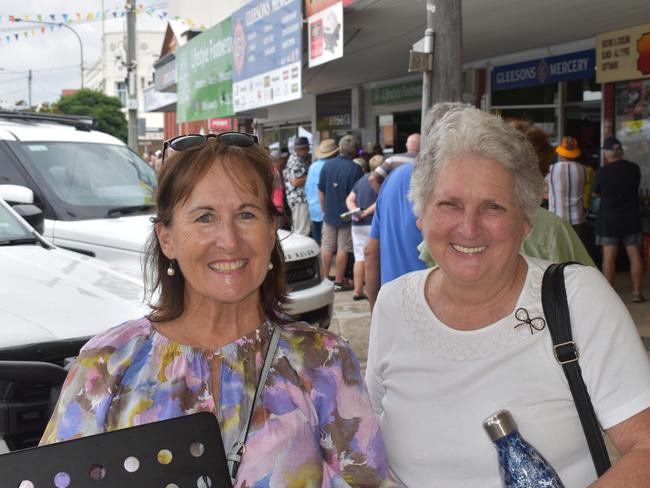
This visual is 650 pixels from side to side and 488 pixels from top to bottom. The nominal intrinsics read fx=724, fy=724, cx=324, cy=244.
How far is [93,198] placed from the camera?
20.3 ft

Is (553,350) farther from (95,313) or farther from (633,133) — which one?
(633,133)

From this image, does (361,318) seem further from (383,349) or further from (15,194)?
(383,349)

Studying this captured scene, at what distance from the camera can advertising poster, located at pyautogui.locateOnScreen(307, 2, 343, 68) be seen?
25.5 ft

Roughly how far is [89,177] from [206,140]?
4791 millimetres

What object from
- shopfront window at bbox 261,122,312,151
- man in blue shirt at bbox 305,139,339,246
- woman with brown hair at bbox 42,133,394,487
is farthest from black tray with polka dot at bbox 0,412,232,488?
shopfront window at bbox 261,122,312,151

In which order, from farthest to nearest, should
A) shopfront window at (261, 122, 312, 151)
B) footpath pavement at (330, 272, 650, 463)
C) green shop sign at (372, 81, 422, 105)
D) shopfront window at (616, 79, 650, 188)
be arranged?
shopfront window at (261, 122, 312, 151), green shop sign at (372, 81, 422, 105), shopfront window at (616, 79, 650, 188), footpath pavement at (330, 272, 650, 463)

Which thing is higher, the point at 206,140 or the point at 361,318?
the point at 206,140

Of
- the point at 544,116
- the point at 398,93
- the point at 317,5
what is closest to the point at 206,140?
the point at 317,5

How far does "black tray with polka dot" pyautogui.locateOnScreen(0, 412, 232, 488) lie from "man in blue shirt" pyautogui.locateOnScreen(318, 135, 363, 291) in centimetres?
820

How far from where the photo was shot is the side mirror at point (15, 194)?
215 inches

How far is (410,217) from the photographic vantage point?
439 cm

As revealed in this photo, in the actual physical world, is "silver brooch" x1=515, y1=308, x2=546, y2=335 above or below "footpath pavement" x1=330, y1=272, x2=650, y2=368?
above

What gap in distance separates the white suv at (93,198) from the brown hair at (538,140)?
8.81 feet

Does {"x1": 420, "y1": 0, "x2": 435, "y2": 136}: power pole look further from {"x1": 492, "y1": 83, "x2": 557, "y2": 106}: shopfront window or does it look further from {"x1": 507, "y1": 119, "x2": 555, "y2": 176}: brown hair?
{"x1": 492, "y1": 83, "x2": 557, "y2": 106}: shopfront window
